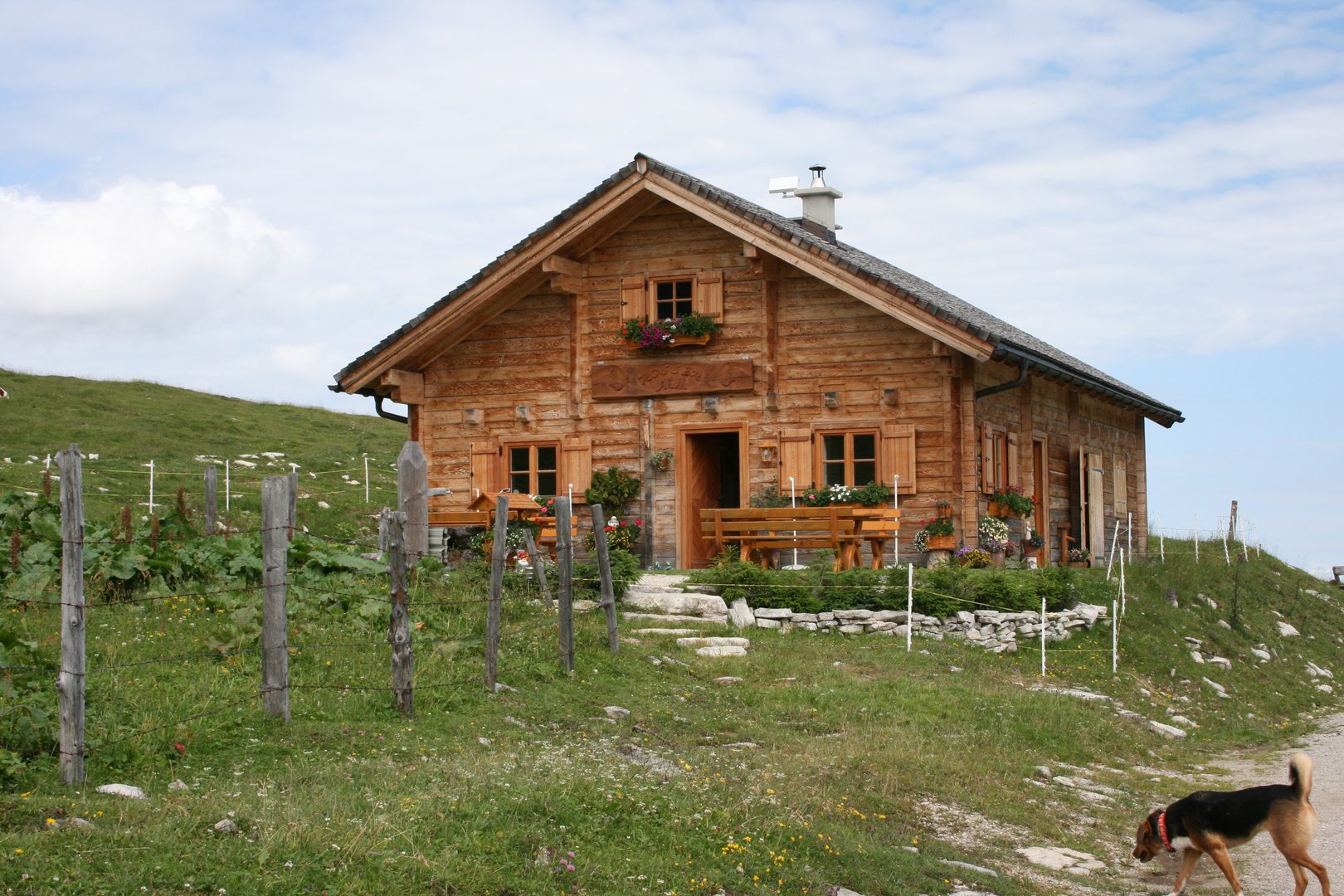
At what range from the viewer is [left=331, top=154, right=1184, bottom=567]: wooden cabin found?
18.6 m

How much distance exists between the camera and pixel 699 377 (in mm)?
19938

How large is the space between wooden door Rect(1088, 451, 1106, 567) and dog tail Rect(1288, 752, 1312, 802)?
1606 centimetres

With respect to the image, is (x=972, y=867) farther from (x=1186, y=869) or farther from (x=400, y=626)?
(x=400, y=626)

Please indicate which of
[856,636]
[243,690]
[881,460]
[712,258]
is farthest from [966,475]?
[243,690]

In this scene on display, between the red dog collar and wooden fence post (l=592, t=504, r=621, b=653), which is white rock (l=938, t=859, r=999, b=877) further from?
wooden fence post (l=592, t=504, r=621, b=653)

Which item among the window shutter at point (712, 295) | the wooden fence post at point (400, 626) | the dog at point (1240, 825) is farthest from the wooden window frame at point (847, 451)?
the dog at point (1240, 825)

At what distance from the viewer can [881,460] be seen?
18812 millimetres

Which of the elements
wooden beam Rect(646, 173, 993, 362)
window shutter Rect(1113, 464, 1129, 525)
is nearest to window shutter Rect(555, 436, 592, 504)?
wooden beam Rect(646, 173, 993, 362)

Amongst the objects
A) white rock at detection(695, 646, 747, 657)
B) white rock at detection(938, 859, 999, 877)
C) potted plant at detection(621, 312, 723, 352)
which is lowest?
white rock at detection(938, 859, 999, 877)

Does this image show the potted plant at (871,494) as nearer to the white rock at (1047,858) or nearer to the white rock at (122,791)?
the white rock at (1047,858)

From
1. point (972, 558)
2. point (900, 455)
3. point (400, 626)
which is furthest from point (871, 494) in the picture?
point (400, 626)

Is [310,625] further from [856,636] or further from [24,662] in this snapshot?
[856,636]

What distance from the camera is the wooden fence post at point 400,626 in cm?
956

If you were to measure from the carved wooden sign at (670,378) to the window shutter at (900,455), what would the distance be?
237 centimetres
